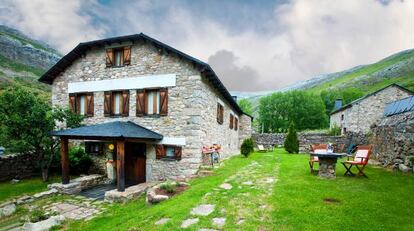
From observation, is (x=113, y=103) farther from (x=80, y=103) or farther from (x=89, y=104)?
(x=80, y=103)

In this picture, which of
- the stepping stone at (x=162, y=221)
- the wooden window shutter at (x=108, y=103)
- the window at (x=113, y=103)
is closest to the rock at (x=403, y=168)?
the stepping stone at (x=162, y=221)

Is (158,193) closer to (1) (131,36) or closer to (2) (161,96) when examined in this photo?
(2) (161,96)

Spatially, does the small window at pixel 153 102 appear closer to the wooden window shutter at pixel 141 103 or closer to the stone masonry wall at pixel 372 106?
the wooden window shutter at pixel 141 103

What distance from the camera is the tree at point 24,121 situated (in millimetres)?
9289

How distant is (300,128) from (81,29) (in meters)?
38.5

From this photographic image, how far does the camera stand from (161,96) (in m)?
9.93

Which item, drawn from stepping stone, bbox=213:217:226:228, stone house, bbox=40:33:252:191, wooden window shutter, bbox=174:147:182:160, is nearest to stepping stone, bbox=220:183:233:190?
stepping stone, bbox=213:217:226:228

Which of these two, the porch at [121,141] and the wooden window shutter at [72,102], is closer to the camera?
the porch at [121,141]

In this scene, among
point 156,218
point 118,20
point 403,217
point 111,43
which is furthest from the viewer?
point 118,20

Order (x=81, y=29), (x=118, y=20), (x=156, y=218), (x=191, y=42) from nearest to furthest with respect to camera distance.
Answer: (x=156, y=218) < (x=118, y=20) < (x=191, y=42) < (x=81, y=29)

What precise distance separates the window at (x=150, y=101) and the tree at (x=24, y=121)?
157 inches

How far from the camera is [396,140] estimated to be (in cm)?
803

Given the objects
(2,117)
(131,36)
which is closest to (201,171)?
(131,36)

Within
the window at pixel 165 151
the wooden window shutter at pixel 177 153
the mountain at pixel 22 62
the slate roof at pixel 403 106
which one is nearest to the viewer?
the slate roof at pixel 403 106
